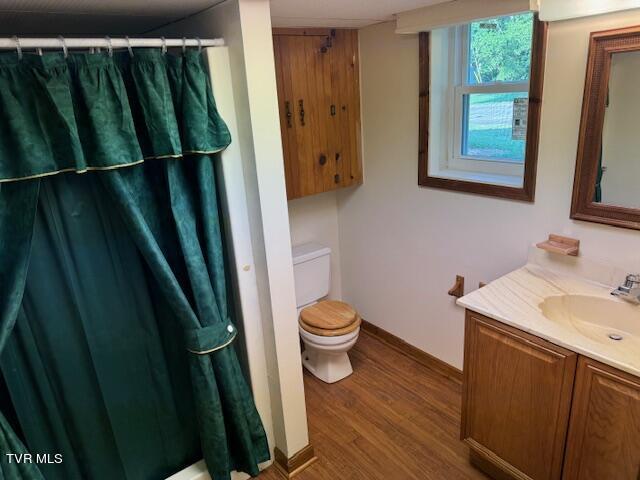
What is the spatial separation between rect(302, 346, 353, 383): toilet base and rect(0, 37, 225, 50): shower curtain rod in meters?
1.78

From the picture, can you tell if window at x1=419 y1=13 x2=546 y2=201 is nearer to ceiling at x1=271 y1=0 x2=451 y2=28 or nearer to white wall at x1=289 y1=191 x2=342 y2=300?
ceiling at x1=271 y1=0 x2=451 y2=28

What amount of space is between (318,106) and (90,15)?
1205mm

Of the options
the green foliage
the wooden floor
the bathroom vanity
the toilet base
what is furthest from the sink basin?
the toilet base

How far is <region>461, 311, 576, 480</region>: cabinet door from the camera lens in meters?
1.56

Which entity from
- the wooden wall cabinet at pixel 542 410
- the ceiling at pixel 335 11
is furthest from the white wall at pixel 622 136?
the ceiling at pixel 335 11

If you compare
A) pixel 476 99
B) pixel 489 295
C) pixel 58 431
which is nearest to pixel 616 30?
pixel 476 99

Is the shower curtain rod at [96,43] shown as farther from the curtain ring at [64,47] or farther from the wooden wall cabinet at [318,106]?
the wooden wall cabinet at [318,106]

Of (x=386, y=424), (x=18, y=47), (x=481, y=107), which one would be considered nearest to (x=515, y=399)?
(x=386, y=424)

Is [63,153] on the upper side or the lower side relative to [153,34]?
lower

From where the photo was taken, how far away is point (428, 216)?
2492 millimetres

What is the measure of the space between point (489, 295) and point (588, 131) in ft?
2.43

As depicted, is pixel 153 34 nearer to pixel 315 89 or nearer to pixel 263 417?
pixel 315 89

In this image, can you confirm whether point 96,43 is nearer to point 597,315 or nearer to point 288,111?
point 288,111

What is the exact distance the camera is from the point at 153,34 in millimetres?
1983
